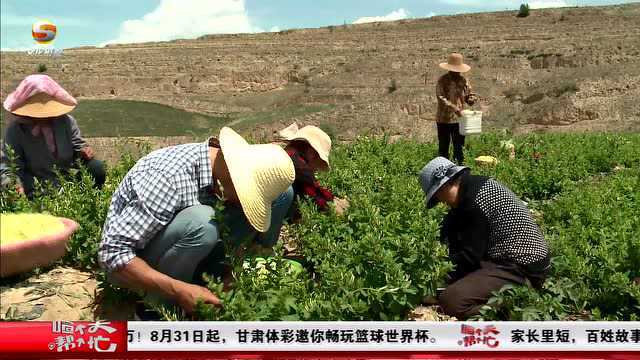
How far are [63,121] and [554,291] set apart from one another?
12.4 ft

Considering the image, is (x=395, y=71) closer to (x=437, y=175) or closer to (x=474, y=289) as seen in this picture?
(x=437, y=175)

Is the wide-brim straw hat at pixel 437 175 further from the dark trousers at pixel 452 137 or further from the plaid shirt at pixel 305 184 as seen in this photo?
the dark trousers at pixel 452 137

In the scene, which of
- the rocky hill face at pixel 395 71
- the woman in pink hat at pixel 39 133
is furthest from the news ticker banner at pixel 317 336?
the rocky hill face at pixel 395 71

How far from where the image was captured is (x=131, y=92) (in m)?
41.7

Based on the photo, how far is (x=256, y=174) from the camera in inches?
114

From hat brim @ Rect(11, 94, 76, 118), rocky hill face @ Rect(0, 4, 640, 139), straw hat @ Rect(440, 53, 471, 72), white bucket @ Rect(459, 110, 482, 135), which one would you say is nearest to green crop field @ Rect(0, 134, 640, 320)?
hat brim @ Rect(11, 94, 76, 118)

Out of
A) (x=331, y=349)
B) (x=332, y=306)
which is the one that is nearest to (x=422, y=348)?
(x=331, y=349)

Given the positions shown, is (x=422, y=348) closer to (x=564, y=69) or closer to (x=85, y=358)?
(x=85, y=358)

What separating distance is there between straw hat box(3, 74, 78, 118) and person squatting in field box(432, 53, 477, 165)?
4787 mm

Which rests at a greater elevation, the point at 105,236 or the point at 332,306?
the point at 105,236

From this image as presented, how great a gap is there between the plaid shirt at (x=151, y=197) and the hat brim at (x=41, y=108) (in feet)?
6.61

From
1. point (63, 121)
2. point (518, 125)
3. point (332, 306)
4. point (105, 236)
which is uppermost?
point (63, 121)

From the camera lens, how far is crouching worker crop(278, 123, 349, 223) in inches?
159

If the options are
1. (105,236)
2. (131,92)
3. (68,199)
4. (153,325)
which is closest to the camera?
(153,325)
